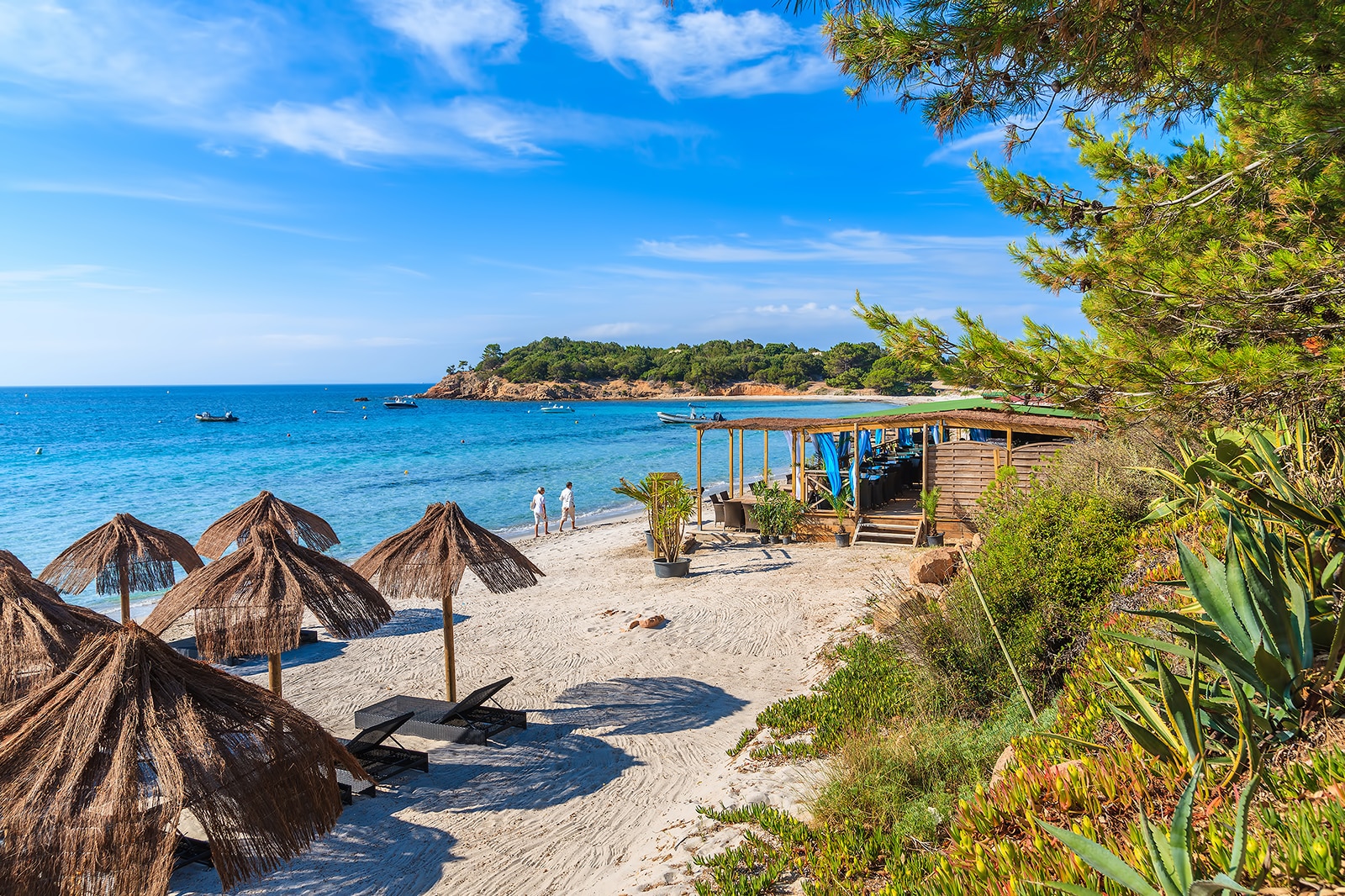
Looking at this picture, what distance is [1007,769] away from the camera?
3.54 meters

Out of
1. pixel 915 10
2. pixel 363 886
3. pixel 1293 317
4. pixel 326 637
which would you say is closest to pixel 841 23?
pixel 915 10

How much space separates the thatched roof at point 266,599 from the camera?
629 centimetres

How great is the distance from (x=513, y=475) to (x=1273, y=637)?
36278mm

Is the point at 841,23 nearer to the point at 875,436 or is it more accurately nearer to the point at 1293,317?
the point at 1293,317

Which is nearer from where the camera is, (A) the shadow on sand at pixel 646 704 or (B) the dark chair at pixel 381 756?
(B) the dark chair at pixel 381 756

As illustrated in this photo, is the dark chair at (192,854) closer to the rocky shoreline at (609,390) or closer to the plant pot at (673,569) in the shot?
the plant pot at (673,569)

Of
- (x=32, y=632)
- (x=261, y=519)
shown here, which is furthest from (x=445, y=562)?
(x=261, y=519)

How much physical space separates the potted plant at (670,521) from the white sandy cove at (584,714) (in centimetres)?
35

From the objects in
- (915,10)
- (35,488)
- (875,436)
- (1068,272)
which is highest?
(915,10)

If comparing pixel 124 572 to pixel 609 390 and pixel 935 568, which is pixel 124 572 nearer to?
pixel 935 568

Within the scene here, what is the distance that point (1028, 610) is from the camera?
6.30m

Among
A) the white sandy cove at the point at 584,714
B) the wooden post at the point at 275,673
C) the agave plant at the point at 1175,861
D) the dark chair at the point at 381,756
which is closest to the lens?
the agave plant at the point at 1175,861

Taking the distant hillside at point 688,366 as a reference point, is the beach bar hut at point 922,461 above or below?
below

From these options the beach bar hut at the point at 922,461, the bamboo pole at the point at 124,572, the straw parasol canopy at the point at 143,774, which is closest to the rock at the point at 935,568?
the beach bar hut at the point at 922,461
